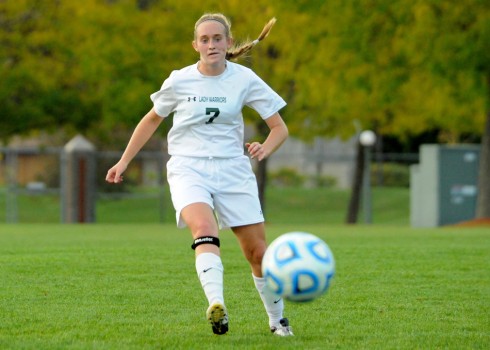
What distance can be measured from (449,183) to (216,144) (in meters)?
23.3

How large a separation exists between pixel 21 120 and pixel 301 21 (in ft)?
30.6

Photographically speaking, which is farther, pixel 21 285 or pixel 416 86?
pixel 416 86

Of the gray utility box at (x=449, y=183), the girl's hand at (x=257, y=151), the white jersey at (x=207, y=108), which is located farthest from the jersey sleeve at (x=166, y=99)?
the gray utility box at (x=449, y=183)

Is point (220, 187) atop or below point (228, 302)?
atop

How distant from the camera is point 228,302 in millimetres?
9289

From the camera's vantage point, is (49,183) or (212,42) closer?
(212,42)

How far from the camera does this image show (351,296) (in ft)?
31.8

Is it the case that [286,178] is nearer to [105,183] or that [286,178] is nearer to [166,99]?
[105,183]

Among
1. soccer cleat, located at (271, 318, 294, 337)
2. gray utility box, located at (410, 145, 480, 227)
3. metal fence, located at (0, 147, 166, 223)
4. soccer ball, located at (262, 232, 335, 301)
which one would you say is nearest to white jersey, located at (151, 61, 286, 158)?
soccer ball, located at (262, 232, 335, 301)

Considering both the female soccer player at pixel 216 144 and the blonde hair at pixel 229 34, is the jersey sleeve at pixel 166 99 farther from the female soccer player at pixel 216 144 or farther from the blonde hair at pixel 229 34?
the blonde hair at pixel 229 34

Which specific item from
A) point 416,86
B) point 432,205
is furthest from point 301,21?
point 432,205

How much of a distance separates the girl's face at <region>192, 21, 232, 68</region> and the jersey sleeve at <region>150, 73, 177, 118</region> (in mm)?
291

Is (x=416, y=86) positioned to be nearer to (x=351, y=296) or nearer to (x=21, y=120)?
(x=21, y=120)

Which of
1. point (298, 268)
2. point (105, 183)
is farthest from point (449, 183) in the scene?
point (298, 268)
